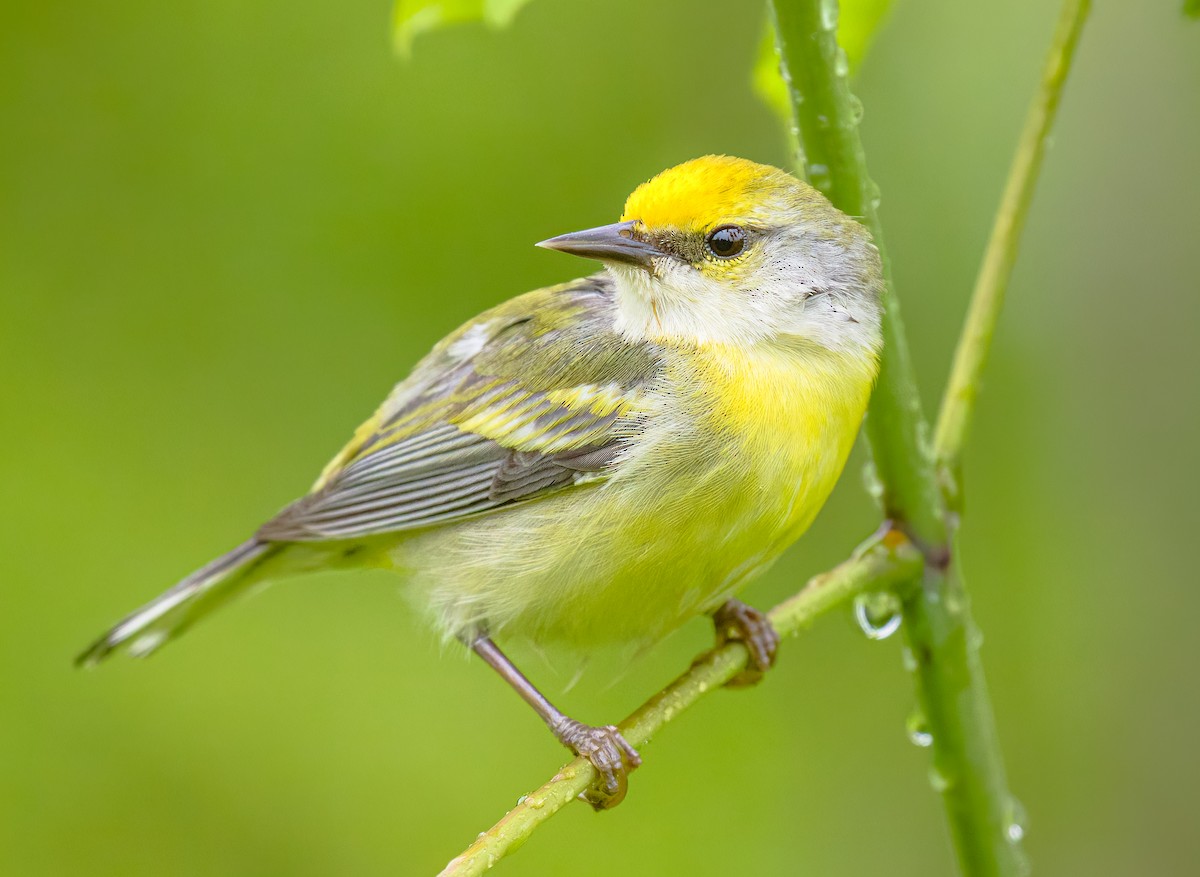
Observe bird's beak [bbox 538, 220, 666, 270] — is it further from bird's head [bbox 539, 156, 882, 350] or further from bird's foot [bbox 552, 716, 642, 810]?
bird's foot [bbox 552, 716, 642, 810]

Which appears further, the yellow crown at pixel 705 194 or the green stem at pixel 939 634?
the yellow crown at pixel 705 194

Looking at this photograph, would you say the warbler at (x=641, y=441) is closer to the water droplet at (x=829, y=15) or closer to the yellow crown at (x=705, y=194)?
the yellow crown at (x=705, y=194)

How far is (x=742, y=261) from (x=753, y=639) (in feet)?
3.04

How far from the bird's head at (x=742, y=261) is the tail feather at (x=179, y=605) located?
4.41 feet

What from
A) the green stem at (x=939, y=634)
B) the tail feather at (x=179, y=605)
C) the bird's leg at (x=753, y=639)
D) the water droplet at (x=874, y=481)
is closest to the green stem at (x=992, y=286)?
the green stem at (x=939, y=634)

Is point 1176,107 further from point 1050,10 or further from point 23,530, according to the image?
point 23,530

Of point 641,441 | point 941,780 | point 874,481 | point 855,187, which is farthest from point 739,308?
point 941,780

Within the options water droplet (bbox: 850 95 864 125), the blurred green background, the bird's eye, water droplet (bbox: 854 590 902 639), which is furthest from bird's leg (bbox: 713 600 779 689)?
the blurred green background

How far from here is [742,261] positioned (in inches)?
123

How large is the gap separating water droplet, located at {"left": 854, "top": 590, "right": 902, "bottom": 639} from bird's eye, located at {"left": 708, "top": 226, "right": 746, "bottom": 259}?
88 centimetres

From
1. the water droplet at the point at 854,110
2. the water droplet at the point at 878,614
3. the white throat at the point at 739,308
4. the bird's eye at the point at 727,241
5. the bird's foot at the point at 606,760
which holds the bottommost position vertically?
the bird's foot at the point at 606,760

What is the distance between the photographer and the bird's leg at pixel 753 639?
10.5 feet

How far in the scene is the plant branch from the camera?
79.3 inches

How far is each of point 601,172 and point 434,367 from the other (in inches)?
62.8
